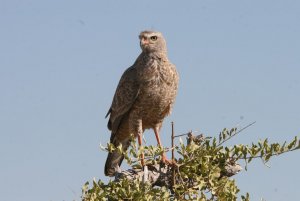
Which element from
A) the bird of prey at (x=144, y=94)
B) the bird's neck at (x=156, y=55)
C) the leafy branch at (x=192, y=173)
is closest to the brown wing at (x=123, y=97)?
the bird of prey at (x=144, y=94)

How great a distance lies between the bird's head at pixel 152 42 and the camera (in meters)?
10.3

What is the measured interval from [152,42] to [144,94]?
3.30 feet

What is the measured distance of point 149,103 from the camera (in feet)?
32.3

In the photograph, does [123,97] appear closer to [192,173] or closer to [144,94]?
[144,94]

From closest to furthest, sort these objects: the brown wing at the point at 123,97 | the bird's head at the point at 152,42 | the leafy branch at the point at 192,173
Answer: the leafy branch at the point at 192,173 → the brown wing at the point at 123,97 → the bird's head at the point at 152,42

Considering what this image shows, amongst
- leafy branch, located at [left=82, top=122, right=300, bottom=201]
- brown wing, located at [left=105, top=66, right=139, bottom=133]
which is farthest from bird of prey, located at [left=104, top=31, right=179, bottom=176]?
leafy branch, located at [left=82, top=122, right=300, bottom=201]

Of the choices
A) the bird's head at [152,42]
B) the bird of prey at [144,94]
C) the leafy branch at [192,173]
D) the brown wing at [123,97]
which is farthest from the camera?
the bird's head at [152,42]

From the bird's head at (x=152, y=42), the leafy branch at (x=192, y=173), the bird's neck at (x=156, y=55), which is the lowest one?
the leafy branch at (x=192, y=173)

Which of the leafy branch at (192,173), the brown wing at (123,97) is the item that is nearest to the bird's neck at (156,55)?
the brown wing at (123,97)

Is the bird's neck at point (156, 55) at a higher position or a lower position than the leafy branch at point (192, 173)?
higher

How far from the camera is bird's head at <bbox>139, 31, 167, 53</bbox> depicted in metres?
10.3

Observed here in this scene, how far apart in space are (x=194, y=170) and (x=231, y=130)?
0.65 meters

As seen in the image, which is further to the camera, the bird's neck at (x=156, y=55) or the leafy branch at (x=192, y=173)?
the bird's neck at (x=156, y=55)

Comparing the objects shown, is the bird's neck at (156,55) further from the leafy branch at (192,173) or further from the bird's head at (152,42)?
the leafy branch at (192,173)
